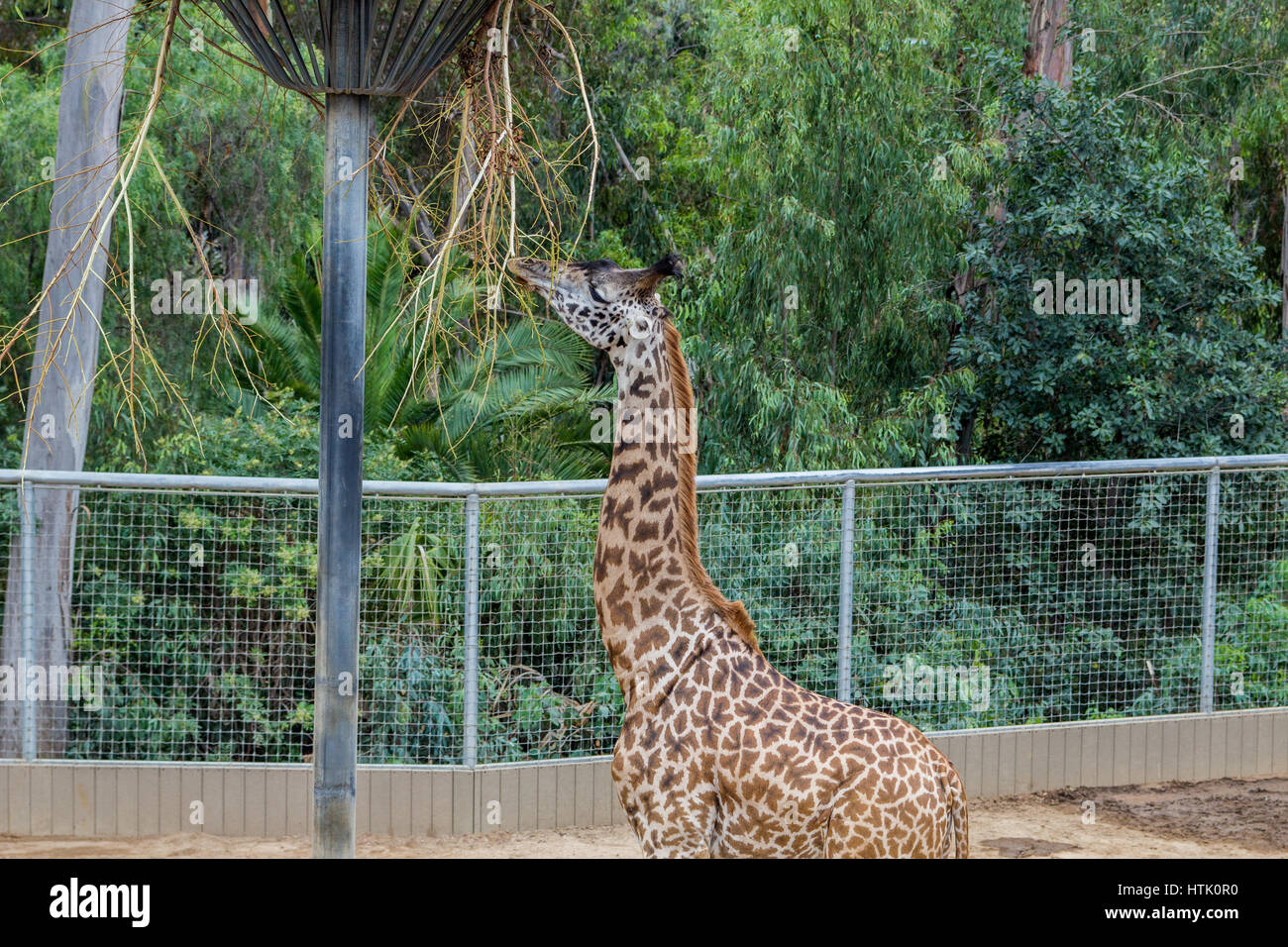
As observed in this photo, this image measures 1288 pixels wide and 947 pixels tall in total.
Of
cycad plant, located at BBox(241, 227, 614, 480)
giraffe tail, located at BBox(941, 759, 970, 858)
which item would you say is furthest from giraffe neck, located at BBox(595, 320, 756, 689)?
cycad plant, located at BBox(241, 227, 614, 480)

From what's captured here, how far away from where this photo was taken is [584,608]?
8.42 meters

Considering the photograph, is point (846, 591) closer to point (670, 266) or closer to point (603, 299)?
point (603, 299)

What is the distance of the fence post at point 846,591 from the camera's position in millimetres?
8555

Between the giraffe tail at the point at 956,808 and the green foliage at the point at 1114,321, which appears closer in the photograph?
the giraffe tail at the point at 956,808

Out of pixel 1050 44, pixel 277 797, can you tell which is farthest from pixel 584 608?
pixel 1050 44

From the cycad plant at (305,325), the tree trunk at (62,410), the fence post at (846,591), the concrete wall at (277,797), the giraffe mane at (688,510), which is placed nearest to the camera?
the giraffe mane at (688,510)

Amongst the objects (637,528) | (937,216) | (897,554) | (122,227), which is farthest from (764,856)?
(122,227)

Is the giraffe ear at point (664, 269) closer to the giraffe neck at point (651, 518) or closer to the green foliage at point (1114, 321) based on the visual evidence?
the giraffe neck at point (651, 518)

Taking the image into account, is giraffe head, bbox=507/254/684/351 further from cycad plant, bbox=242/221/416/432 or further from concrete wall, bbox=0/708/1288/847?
cycad plant, bbox=242/221/416/432

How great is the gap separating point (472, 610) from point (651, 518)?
333cm

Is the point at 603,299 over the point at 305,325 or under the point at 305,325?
under

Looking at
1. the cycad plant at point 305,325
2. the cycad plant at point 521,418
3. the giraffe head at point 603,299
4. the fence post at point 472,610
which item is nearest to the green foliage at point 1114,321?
the cycad plant at point 521,418

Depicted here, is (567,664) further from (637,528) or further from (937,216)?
(937,216)

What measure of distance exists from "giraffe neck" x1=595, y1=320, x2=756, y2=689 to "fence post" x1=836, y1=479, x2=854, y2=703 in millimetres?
3855
